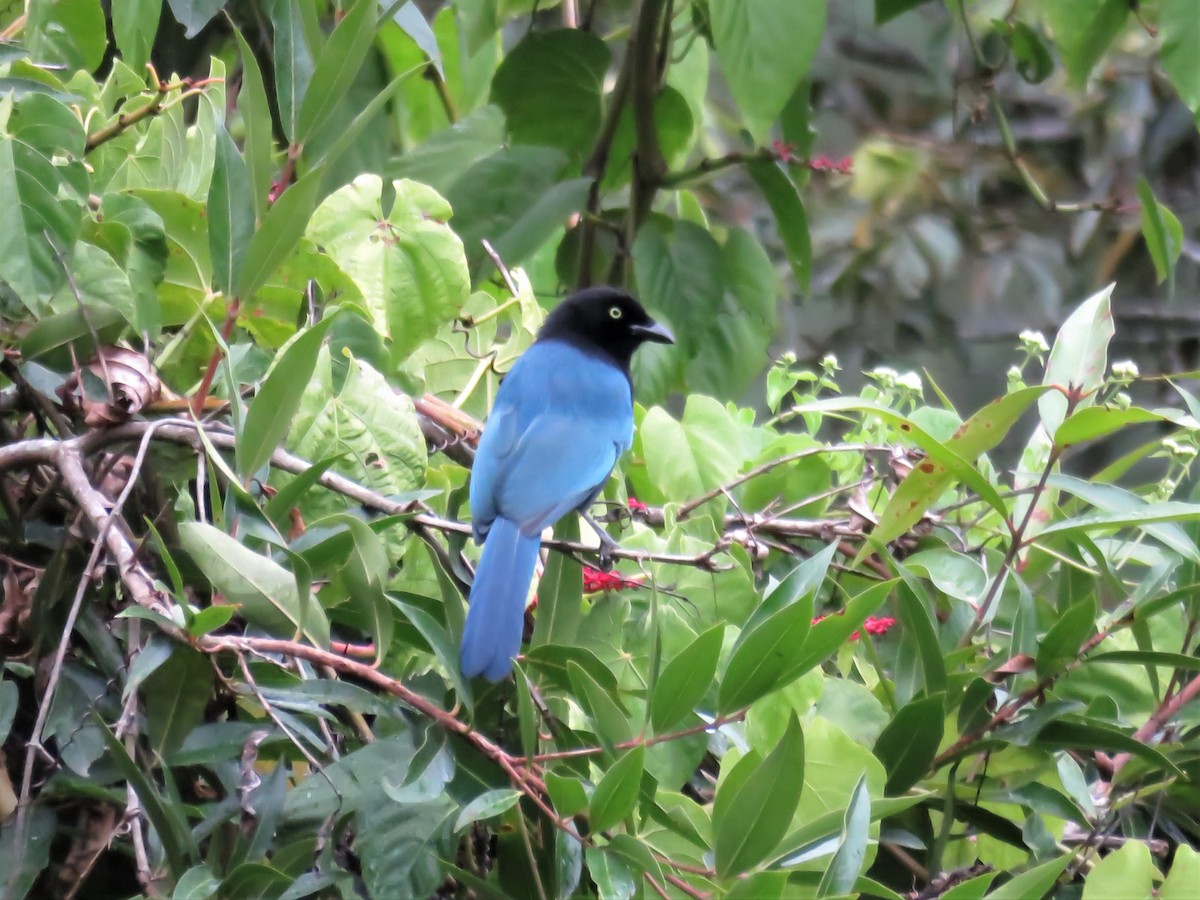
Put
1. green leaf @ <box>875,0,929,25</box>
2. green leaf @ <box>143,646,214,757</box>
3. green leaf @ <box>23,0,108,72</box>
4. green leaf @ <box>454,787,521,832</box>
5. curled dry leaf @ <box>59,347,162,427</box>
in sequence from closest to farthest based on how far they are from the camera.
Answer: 1. green leaf @ <box>454,787,521,832</box>
2. green leaf @ <box>143,646,214,757</box>
3. curled dry leaf @ <box>59,347,162,427</box>
4. green leaf @ <box>23,0,108,72</box>
5. green leaf @ <box>875,0,929,25</box>

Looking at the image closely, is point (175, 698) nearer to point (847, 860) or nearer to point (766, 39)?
point (847, 860)

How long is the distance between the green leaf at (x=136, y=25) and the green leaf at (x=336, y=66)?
26.4 inches

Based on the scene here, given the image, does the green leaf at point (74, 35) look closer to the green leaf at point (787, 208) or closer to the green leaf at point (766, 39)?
the green leaf at point (766, 39)

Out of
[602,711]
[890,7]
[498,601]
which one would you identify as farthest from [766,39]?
[602,711]

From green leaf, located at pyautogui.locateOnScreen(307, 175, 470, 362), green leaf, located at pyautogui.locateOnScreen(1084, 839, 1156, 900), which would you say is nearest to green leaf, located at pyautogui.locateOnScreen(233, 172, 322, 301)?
green leaf, located at pyautogui.locateOnScreen(307, 175, 470, 362)

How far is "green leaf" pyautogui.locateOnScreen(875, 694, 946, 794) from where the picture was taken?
1.95m

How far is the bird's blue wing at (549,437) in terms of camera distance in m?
2.67

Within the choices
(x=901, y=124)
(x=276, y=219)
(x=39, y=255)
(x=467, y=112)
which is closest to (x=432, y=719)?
(x=276, y=219)

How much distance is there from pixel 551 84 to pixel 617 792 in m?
2.57

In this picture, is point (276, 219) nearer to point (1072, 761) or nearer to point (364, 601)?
point (364, 601)

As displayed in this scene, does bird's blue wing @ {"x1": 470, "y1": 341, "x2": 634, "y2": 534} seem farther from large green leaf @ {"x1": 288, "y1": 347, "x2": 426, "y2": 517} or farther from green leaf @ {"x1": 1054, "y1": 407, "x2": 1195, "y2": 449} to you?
green leaf @ {"x1": 1054, "y1": 407, "x2": 1195, "y2": 449}

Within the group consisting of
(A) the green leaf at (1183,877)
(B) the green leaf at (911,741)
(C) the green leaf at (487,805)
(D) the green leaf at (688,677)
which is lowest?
(A) the green leaf at (1183,877)

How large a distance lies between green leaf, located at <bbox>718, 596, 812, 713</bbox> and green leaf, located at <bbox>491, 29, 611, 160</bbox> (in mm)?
2350

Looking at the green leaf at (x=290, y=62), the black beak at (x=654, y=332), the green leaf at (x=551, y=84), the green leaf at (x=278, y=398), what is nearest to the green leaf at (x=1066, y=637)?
the green leaf at (x=278, y=398)
